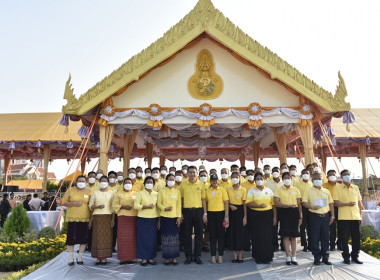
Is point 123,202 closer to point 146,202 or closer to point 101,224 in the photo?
point 146,202

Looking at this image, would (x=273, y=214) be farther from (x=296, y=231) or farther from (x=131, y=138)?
(x=131, y=138)

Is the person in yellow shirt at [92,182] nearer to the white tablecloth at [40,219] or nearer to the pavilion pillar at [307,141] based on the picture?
the white tablecloth at [40,219]

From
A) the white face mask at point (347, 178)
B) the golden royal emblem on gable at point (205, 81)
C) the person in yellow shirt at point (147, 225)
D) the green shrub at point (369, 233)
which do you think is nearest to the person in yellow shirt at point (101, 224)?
the person in yellow shirt at point (147, 225)

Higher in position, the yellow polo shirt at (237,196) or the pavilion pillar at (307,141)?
the pavilion pillar at (307,141)

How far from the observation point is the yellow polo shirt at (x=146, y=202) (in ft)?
17.6

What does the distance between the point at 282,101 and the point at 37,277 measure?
6.58 meters

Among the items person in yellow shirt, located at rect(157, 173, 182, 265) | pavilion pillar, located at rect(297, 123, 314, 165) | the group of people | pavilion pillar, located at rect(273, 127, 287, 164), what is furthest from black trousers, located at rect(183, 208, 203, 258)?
pavilion pillar, located at rect(273, 127, 287, 164)

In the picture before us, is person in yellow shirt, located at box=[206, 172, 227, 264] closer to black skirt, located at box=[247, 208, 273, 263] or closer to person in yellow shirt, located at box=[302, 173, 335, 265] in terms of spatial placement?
black skirt, located at box=[247, 208, 273, 263]

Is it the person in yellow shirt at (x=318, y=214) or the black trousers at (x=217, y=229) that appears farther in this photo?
the black trousers at (x=217, y=229)

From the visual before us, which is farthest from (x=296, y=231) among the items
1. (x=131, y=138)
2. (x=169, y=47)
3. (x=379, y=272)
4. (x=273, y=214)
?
(x=131, y=138)

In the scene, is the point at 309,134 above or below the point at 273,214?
above

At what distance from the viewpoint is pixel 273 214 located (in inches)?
223

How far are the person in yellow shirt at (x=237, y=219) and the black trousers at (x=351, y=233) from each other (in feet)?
5.26

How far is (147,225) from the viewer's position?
546cm
